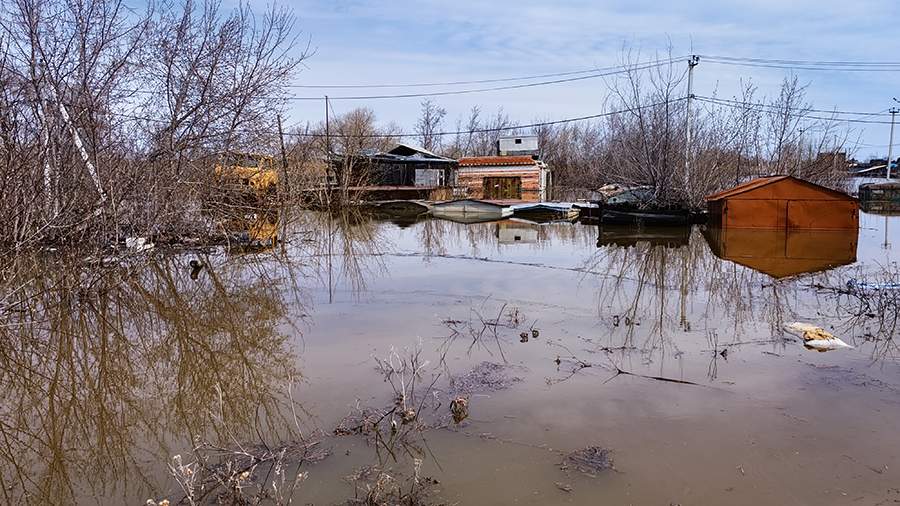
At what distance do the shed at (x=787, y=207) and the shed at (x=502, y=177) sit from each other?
2188cm

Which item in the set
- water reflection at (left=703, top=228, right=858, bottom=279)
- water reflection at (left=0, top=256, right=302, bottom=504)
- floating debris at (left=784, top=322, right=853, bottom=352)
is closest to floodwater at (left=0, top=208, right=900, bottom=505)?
water reflection at (left=0, top=256, right=302, bottom=504)

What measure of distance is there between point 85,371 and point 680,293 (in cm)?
757

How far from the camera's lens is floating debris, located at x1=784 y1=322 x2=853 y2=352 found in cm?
596

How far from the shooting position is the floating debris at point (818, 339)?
5.96 metres

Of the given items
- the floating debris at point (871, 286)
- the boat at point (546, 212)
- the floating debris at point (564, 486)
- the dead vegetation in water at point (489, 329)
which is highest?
the boat at point (546, 212)

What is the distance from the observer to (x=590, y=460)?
3619 mm

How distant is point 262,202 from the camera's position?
54.6 ft

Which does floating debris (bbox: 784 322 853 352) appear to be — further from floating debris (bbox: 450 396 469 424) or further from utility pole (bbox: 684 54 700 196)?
utility pole (bbox: 684 54 700 196)

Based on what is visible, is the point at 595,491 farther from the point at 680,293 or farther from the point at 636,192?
the point at 636,192

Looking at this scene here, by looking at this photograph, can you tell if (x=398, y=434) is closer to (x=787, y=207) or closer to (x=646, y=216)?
(x=787, y=207)

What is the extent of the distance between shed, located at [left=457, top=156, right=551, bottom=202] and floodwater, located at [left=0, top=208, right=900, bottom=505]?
30.4 meters

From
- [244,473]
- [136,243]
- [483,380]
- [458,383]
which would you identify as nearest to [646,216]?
[136,243]

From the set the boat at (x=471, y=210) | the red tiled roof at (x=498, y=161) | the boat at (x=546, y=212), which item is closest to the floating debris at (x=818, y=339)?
the boat at (x=546, y=212)

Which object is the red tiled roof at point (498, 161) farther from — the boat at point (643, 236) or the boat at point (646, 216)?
the boat at point (643, 236)
